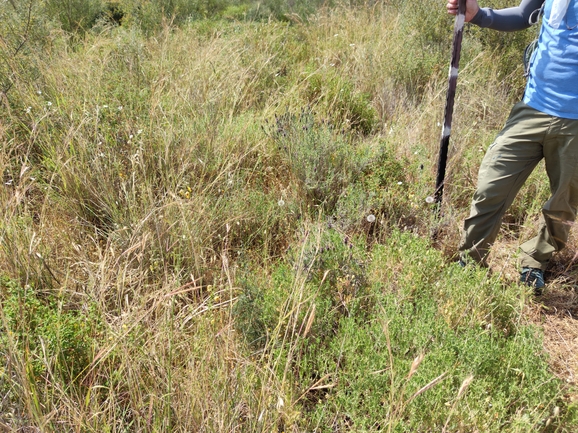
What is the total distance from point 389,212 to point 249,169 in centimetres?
101

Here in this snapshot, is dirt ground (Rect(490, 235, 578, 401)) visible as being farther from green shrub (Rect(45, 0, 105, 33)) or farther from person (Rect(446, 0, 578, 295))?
green shrub (Rect(45, 0, 105, 33))

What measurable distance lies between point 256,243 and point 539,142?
1660 mm

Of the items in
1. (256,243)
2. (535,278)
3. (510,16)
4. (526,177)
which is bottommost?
(535,278)

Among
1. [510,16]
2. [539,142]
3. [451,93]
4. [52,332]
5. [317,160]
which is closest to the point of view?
[52,332]

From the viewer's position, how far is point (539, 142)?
7.52 feet

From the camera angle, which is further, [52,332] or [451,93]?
[451,93]

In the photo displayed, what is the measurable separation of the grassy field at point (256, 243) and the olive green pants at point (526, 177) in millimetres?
254

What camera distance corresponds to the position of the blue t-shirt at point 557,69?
2.07m

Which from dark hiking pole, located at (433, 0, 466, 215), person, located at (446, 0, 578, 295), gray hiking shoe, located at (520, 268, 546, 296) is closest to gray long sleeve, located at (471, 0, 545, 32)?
person, located at (446, 0, 578, 295)

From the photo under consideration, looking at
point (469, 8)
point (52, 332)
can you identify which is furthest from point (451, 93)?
point (52, 332)

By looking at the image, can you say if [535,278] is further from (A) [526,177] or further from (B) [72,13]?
(B) [72,13]

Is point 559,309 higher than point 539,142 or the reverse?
the reverse

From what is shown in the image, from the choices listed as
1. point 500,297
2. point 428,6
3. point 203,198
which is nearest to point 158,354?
point 203,198

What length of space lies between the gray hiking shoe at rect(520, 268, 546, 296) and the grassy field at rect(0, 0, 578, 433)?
0.51 feet
